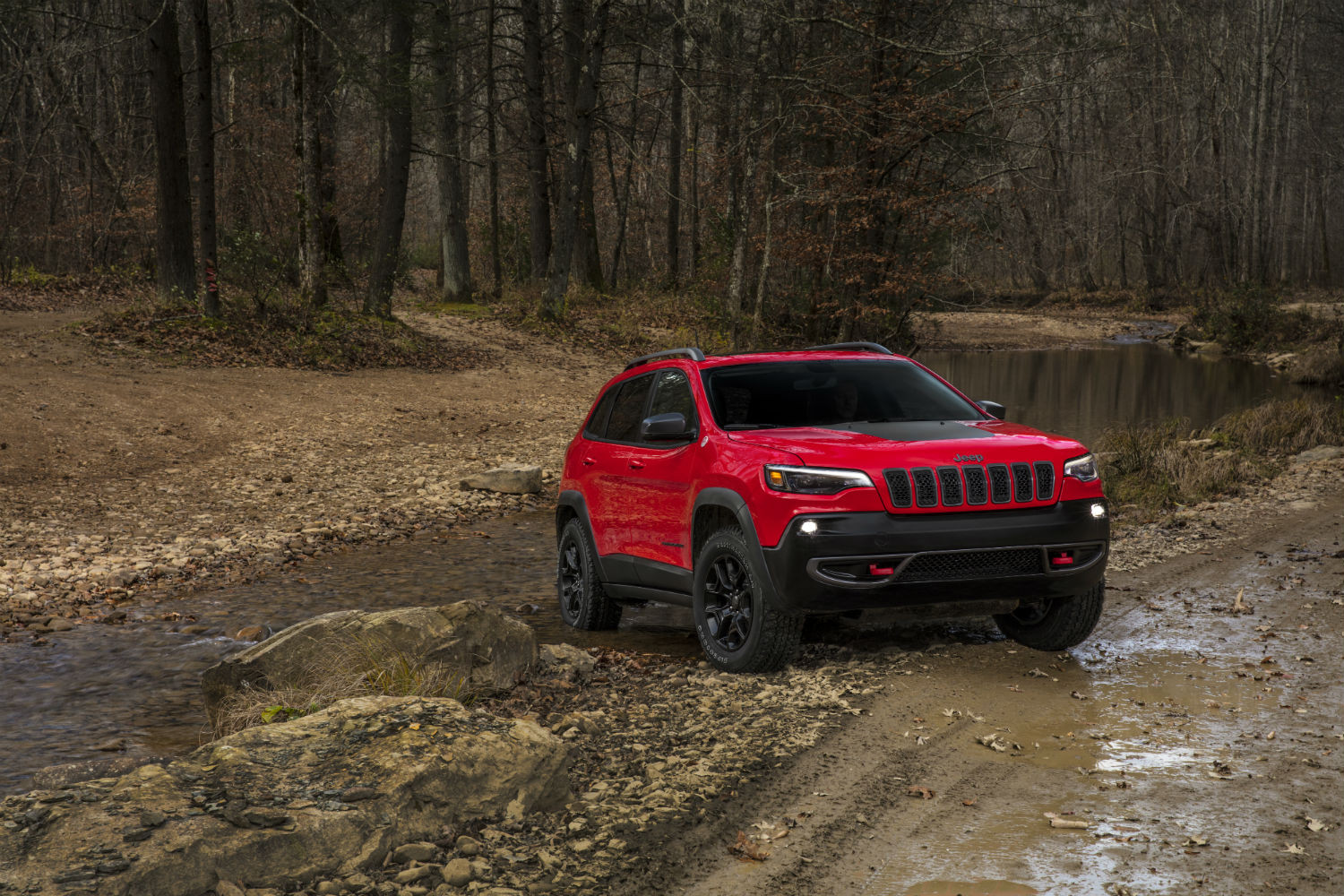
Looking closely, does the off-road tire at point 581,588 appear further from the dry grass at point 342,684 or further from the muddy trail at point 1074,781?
the muddy trail at point 1074,781

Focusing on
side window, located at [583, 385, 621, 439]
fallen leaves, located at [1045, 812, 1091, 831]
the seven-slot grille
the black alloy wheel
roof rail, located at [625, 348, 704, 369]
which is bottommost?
fallen leaves, located at [1045, 812, 1091, 831]

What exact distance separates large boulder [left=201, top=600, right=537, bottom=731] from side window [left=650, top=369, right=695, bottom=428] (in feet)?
5.45

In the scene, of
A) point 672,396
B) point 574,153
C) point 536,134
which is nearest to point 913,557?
point 672,396

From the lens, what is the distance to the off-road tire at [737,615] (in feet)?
20.9

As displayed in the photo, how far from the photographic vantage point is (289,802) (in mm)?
4594

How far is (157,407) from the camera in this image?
1628 centimetres

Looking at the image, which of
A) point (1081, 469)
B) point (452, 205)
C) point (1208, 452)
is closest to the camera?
point (1081, 469)

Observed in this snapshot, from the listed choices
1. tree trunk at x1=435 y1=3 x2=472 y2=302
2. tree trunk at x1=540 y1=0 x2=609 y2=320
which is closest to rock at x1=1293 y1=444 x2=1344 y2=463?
tree trunk at x1=540 y1=0 x2=609 y2=320

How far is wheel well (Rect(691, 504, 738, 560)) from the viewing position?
675 centimetres

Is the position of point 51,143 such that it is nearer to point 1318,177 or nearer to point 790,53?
point 790,53

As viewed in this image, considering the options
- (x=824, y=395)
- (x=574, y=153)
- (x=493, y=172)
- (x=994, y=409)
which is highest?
(x=493, y=172)

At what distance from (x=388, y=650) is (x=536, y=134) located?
25958mm

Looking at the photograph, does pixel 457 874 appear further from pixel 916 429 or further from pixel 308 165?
pixel 308 165

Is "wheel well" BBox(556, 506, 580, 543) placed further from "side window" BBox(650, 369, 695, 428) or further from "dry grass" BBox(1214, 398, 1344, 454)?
"dry grass" BBox(1214, 398, 1344, 454)
